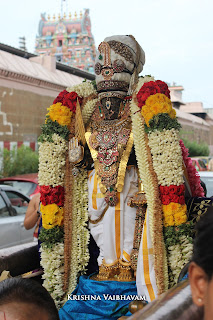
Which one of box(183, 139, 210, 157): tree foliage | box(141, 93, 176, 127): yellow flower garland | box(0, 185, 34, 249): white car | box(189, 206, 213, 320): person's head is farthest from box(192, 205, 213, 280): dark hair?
box(183, 139, 210, 157): tree foliage

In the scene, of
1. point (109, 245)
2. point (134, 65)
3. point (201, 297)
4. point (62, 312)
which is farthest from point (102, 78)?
point (201, 297)

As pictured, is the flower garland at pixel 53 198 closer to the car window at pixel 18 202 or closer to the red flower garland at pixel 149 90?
the red flower garland at pixel 149 90

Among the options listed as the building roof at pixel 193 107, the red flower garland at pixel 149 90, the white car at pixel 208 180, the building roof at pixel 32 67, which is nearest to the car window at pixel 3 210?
the white car at pixel 208 180

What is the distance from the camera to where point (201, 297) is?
0.83 m

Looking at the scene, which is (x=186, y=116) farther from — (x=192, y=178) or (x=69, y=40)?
(x=192, y=178)

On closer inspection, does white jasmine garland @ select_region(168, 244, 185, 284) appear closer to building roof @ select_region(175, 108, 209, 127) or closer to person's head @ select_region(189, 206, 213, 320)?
person's head @ select_region(189, 206, 213, 320)

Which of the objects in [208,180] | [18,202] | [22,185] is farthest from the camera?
[22,185]

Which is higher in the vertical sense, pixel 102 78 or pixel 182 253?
pixel 102 78

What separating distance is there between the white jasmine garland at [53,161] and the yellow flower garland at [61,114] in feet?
0.43

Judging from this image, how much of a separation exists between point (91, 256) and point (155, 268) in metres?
0.81

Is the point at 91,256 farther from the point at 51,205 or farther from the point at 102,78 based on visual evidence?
the point at 102,78

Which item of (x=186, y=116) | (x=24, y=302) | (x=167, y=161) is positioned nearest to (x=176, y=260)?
(x=167, y=161)

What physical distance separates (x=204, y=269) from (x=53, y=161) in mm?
2581

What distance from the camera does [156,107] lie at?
117 inches
